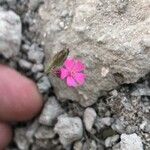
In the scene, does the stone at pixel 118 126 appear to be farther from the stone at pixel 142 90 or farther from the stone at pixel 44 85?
the stone at pixel 44 85

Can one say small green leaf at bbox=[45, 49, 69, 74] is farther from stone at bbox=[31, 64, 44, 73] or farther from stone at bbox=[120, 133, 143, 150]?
stone at bbox=[120, 133, 143, 150]

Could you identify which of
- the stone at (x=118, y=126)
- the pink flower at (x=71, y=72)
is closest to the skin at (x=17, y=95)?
the pink flower at (x=71, y=72)

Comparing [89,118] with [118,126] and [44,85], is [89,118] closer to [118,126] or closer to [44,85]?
[118,126]

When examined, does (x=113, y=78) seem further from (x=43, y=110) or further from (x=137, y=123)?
(x=43, y=110)

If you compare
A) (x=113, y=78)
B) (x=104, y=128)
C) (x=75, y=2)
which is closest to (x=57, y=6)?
(x=75, y=2)

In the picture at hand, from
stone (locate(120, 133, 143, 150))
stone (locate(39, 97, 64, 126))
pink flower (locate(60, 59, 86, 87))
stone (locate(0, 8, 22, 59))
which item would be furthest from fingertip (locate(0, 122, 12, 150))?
stone (locate(120, 133, 143, 150))
